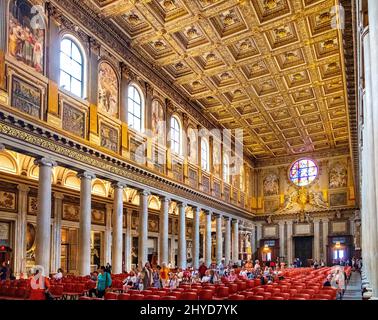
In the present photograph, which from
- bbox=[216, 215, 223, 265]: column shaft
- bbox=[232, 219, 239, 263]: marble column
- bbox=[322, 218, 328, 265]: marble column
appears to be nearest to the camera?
bbox=[216, 215, 223, 265]: column shaft

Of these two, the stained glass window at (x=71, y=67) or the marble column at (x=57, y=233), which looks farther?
the marble column at (x=57, y=233)

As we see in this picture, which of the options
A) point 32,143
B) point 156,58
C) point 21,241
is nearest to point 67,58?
point 32,143

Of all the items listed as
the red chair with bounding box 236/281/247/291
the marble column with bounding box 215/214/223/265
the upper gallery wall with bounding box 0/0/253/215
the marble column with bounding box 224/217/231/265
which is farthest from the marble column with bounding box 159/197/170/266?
the marble column with bounding box 224/217/231/265

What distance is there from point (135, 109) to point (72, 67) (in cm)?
498

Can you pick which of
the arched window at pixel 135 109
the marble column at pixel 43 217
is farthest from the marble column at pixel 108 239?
the marble column at pixel 43 217

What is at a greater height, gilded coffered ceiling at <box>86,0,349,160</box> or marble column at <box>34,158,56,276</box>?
gilded coffered ceiling at <box>86,0,349,160</box>

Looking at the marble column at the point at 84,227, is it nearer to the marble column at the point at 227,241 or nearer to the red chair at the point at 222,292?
the red chair at the point at 222,292

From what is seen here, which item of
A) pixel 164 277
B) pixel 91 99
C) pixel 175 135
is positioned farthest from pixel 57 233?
pixel 175 135

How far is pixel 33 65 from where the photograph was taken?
48.0 feet

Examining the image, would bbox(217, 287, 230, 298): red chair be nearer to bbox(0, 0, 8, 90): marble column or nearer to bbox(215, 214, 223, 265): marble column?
bbox(0, 0, 8, 90): marble column

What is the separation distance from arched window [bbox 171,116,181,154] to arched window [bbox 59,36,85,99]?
8.46 metres

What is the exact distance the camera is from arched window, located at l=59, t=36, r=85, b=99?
16.5 m

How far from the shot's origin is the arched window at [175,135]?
82.6 ft

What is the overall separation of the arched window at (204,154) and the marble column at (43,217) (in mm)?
15702
